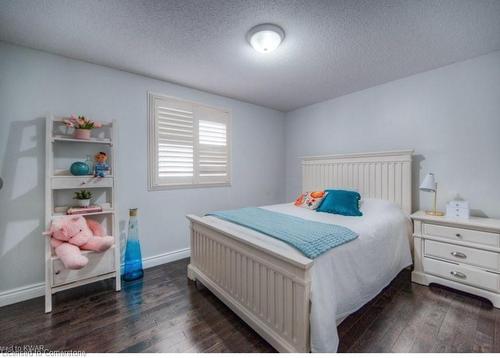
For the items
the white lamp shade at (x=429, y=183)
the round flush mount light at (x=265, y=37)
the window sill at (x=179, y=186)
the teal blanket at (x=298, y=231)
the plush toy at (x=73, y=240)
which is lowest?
the plush toy at (x=73, y=240)

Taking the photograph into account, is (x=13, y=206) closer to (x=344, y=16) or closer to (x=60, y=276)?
(x=60, y=276)

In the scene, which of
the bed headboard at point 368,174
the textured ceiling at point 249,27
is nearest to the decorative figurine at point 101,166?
the textured ceiling at point 249,27

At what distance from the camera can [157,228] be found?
2846mm

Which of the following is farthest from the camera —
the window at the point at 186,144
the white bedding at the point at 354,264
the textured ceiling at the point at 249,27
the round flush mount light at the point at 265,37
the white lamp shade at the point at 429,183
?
the window at the point at 186,144

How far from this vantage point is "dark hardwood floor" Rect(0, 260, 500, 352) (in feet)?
4.88

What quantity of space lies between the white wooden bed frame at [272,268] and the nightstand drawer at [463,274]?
2.15 feet

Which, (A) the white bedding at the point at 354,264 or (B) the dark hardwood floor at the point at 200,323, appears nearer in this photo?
(A) the white bedding at the point at 354,264

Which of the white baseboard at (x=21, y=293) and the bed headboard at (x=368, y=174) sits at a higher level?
the bed headboard at (x=368, y=174)

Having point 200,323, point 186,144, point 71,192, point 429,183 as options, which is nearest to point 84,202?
point 71,192

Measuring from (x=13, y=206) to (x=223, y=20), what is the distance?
2486 mm

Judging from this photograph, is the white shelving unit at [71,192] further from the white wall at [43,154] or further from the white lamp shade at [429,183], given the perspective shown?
the white lamp shade at [429,183]

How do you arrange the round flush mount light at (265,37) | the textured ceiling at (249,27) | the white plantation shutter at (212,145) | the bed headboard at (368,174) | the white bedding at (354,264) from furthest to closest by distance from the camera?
the white plantation shutter at (212,145) → the bed headboard at (368,174) → the round flush mount light at (265,37) → the textured ceiling at (249,27) → the white bedding at (354,264)

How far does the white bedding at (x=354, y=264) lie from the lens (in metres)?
1.27

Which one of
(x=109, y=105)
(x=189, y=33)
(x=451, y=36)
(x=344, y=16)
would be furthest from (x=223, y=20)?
(x=451, y=36)
